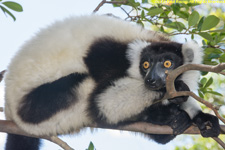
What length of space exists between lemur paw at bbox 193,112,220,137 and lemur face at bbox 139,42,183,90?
1.79 feet

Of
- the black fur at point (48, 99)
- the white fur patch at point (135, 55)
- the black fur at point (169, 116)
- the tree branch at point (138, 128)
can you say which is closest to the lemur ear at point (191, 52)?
the white fur patch at point (135, 55)

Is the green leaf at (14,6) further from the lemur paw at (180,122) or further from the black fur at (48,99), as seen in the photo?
the lemur paw at (180,122)

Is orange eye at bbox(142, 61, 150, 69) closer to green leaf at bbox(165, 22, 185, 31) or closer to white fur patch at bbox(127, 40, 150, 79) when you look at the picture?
white fur patch at bbox(127, 40, 150, 79)

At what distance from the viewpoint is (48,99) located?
3480mm

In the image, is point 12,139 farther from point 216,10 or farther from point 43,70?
point 216,10

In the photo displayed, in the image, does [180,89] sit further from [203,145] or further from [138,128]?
[203,145]

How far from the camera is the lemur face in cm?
354

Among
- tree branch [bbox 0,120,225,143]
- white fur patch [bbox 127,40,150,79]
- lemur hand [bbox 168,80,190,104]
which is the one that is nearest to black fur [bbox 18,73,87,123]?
tree branch [bbox 0,120,225,143]

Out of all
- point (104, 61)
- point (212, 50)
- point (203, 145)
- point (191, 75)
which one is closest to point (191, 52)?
point (191, 75)

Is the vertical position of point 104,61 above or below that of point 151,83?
above

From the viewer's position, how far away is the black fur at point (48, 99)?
3.49m

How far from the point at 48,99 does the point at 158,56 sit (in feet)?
4.15

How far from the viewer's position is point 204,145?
9141mm

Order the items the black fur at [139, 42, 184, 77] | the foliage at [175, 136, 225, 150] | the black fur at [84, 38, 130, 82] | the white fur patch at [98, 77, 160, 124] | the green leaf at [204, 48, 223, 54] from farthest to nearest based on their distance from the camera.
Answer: the foliage at [175, 136, 225, 150] → the green leaf at [204, 48, 223, 54] → the black fur at [139, 42, 184, 77] → the black fur at [84, 38, 130, 82] → the white fur patch at [98, 77, 160, 124]
